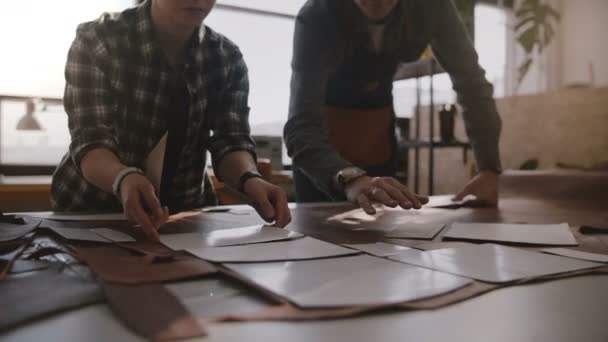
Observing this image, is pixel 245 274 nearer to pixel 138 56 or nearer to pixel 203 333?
pixel 203 333

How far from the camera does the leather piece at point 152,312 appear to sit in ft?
1.09

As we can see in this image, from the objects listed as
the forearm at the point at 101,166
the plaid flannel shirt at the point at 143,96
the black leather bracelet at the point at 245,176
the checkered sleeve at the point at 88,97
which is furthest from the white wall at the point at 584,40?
the forearm at the point at 101,166

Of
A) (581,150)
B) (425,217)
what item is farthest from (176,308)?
(581,150)

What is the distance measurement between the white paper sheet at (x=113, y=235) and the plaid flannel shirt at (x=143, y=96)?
0.83ft

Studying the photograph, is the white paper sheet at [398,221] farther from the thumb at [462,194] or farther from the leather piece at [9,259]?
the leather piece at [9,259]

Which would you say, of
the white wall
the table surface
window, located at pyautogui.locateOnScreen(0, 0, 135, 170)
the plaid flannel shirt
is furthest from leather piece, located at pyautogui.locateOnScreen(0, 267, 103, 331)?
the white wall

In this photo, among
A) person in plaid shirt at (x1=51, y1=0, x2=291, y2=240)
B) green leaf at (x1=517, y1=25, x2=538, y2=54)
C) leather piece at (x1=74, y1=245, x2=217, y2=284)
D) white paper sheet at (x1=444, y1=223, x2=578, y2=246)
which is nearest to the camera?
leather piece at (x1=74, y1=245, x2=217, y2=284)

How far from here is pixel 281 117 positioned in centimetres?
330

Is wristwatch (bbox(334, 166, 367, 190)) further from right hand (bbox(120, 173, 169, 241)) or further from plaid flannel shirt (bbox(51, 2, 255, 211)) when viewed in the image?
right hand (bbox(120, 173, 169, 241))

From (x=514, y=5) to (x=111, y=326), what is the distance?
4402 mm

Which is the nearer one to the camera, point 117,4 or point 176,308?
point 176,308

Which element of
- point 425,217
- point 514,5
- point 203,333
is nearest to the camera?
point 203,333

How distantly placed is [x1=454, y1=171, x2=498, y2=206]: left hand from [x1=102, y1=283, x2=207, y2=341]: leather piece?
3.27 feet

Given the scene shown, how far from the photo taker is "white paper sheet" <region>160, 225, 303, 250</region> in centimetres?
64
